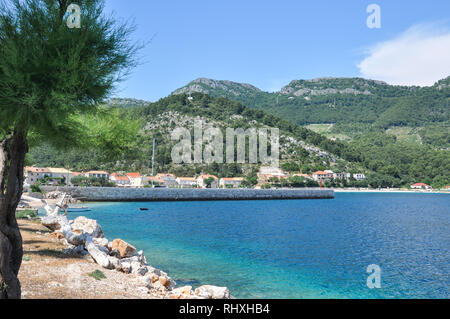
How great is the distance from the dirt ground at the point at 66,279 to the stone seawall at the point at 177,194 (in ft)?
170

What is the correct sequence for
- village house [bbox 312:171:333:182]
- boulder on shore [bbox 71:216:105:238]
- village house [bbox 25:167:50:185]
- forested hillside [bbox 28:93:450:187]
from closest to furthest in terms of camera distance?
boulder on shore [bbox 71:216:105:238]
village house [bbox 25:167:50:185]
village house [bbox 312:171:333:182]
forested hillside [bbox 28:93:450:187]

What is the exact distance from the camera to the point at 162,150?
378ft

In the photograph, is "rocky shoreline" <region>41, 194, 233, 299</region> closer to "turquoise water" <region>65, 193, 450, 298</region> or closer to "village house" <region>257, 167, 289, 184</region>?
"turquoise water" <region>65, 193, 450, 298</region>

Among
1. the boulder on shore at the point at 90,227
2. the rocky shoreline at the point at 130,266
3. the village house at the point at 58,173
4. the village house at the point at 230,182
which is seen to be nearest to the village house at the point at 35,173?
the village house at the point at 58,173

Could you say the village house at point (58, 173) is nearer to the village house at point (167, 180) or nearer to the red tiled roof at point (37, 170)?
the red tiled roof at point (37, 170)

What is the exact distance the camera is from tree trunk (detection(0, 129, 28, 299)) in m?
5.43

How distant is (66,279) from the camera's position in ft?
26.9

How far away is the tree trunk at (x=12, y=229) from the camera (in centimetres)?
543

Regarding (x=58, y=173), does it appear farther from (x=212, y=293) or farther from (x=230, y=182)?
(x=212, y=293)

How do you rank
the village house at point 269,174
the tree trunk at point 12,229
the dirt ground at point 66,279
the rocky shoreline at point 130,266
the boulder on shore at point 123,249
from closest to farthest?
the tree trunk at point 12,229 → the dirt ground at point 66,279 → the rocky shoreline at point 130,266 → the boulder on shore at point 123,249 → the village house at point 269,174

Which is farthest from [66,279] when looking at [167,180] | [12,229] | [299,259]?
[167,180]

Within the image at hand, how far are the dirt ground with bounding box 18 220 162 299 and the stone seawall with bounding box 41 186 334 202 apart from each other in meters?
51.8

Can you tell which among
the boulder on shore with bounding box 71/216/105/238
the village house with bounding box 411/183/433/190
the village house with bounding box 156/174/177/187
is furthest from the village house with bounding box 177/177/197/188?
the village house with bounding box 411/183/433/190
